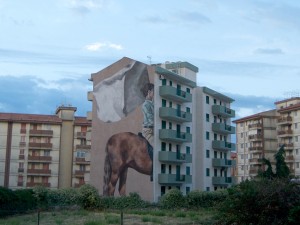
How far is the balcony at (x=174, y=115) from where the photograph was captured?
63.5 metres

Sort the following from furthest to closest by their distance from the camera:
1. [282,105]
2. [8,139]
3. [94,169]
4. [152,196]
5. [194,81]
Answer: [282,105], [8,139], [194,81], [94,169], [152,196]

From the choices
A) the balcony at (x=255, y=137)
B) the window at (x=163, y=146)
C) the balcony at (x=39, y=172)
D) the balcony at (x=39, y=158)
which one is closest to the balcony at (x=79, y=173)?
the balcony at (x=39, y=172)

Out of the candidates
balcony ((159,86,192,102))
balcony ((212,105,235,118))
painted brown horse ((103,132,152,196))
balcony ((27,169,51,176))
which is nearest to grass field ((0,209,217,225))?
painted brown horse ((103,132,152,196))

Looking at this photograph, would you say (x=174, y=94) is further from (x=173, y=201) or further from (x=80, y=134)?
(x=80, y=134)

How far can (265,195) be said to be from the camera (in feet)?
52.7

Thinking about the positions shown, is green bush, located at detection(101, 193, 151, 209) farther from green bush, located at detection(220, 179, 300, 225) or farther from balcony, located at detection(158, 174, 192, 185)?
green bush, located at detection(220, 179, 300, 225)

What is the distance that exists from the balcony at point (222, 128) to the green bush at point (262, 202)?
59.8 metres

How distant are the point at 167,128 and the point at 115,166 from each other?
329 inches

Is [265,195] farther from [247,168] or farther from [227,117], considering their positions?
[247,168]

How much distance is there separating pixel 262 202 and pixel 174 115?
1924 inches

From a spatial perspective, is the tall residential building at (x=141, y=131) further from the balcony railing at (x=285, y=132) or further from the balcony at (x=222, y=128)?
the balcony railing at (x=285, y=132)

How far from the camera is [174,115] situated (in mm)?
64812

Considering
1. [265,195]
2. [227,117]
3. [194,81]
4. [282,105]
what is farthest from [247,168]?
[265,195]

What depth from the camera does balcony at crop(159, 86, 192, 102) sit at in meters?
63.7
